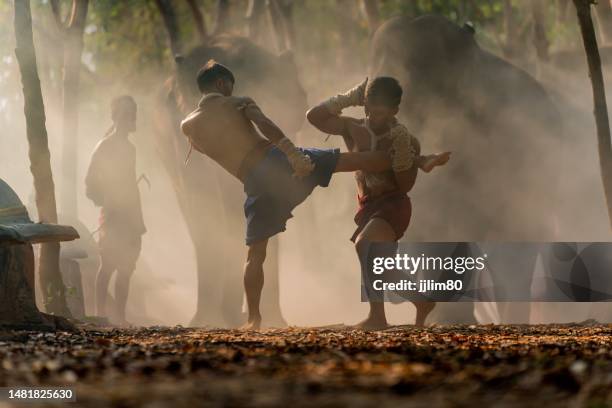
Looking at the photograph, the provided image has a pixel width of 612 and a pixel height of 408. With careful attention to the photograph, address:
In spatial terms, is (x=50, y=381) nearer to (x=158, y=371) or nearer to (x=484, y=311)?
(x=158, y=371)

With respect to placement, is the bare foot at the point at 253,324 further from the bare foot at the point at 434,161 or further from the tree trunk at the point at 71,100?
the tree trunk at the point at 71,100

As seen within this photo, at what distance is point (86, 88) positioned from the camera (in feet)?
84.3

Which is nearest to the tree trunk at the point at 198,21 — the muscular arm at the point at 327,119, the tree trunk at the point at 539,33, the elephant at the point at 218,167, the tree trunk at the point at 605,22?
the elephant at the point at 218,167

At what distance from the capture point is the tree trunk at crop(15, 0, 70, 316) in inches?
433

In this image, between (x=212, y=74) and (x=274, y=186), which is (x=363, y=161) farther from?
(x=212, y=74)

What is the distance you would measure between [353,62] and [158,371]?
16.7 m

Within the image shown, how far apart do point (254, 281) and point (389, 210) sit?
1.23 meters

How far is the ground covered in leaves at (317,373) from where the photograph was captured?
3488mm

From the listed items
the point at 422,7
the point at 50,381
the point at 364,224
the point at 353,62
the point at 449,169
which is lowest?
the point at 50,381

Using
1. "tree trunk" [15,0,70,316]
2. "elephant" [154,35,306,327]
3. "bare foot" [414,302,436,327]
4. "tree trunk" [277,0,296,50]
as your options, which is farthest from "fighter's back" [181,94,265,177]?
"tree trunk" [277,0,296,50]

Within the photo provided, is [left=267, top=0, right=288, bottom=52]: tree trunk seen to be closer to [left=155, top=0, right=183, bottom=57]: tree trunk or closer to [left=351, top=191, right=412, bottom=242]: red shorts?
[left=155, top=0, right=183, bottom=57]: tree trunk

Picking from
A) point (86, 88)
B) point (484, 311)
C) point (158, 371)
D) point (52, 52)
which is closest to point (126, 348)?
point (158, 371)

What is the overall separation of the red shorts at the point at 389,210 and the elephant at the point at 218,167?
4555 mm

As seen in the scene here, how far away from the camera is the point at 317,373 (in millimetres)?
4059
